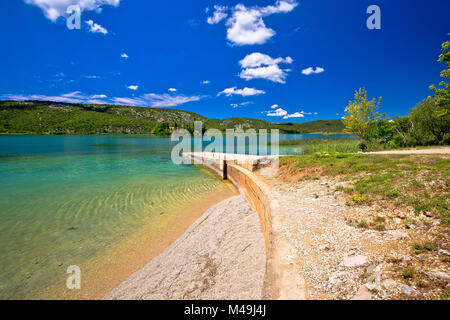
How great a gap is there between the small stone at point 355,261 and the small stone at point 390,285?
16.3 inches

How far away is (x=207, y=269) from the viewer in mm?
4230

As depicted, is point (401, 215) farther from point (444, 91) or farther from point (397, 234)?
point (444, 91)

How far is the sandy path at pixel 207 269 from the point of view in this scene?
3.59 m

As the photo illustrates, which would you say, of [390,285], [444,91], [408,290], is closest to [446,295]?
[408,290]

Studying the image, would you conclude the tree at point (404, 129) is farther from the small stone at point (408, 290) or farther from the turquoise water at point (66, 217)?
the small stone at point (408, 290)

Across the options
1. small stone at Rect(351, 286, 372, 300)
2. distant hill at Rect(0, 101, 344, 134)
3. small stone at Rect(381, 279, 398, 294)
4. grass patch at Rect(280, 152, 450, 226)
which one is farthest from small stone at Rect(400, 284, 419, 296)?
distant hill at Rect(0, 101, 344, 134)

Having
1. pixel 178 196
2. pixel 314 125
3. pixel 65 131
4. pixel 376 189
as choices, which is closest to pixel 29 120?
pixel 65 131

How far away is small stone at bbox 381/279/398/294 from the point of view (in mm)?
2200

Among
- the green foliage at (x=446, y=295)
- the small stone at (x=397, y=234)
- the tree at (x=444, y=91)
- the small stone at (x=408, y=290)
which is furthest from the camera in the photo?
the tree at (x=444, y=91)

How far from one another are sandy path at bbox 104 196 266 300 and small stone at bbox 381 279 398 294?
6.12 ft

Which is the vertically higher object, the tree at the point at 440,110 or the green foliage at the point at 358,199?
the tree at the point at 440,110

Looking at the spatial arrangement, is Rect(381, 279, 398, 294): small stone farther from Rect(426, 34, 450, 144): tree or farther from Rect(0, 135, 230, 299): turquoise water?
Rect(426, 34, 450, 144): tree

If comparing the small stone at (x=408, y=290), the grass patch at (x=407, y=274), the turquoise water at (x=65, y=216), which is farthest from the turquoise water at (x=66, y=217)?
the grass patch at (x=407, y=274)
